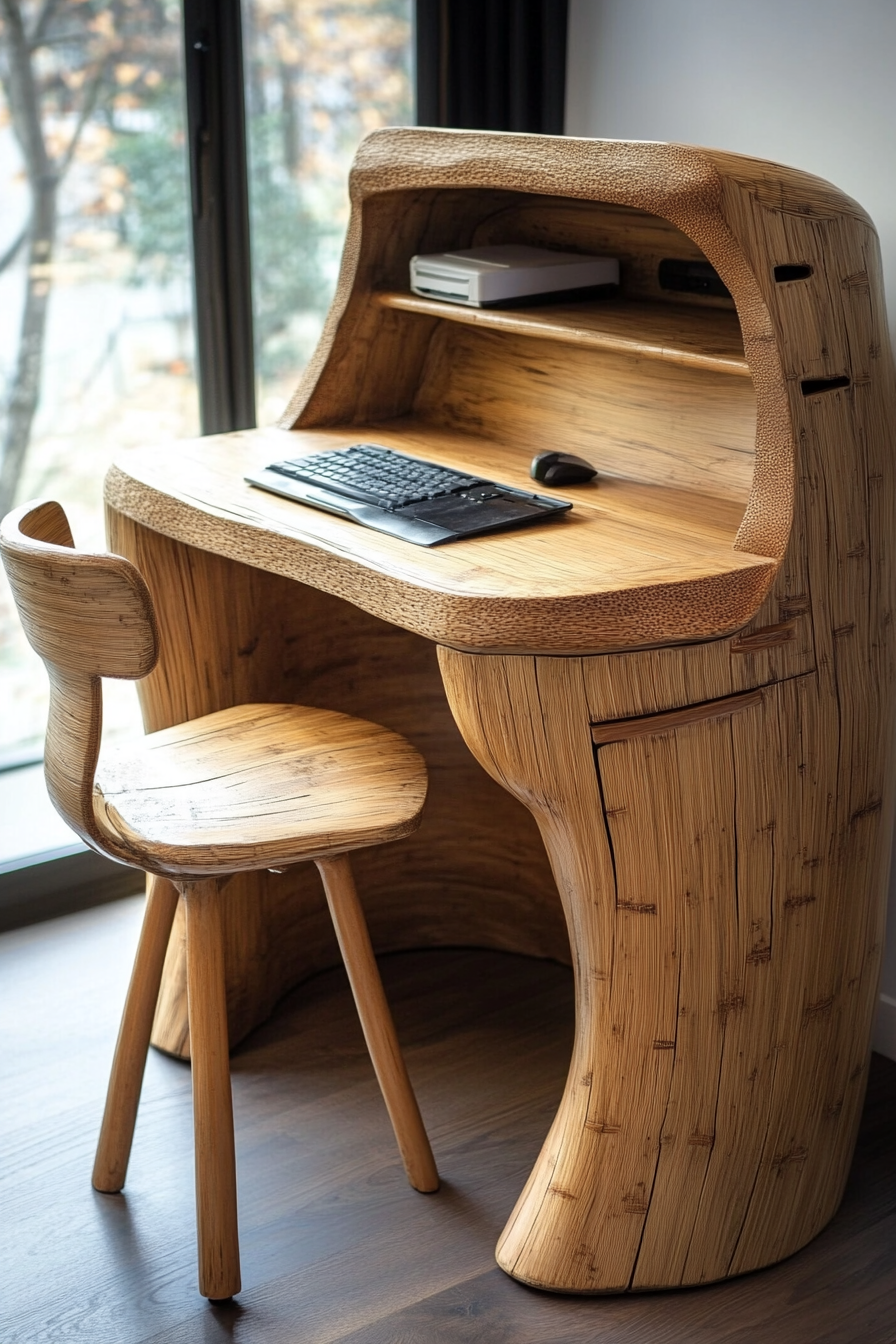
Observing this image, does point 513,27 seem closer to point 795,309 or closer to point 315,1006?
point 795,309

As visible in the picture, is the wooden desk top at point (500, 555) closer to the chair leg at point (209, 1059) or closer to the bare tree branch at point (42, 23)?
the chair leg at point (209, 1059)

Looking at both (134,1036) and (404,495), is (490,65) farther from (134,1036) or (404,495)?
(134,1036)

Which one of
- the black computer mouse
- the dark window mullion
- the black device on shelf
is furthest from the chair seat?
the dark window mullion

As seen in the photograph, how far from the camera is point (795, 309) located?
58.7 inches

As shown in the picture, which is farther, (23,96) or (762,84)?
(23,96)

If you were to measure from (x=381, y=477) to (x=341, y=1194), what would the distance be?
3.07 feet

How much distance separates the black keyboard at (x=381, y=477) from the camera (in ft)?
5.78

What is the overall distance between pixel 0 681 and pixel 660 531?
1.43 metres

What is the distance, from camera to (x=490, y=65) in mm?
2412

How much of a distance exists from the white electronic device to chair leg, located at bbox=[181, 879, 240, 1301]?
0.89 m

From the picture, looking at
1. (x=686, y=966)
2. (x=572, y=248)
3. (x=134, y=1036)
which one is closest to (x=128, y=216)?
(x=572, y=248)

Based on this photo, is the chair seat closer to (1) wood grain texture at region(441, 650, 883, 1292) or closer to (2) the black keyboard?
(1) wood grain texture at region(441, 650, 883, 1292)

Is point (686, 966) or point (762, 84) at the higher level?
point (762, 84)

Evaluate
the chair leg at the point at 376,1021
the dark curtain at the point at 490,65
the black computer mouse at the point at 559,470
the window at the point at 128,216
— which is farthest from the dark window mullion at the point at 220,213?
the chair leg at the point at 376,1021
